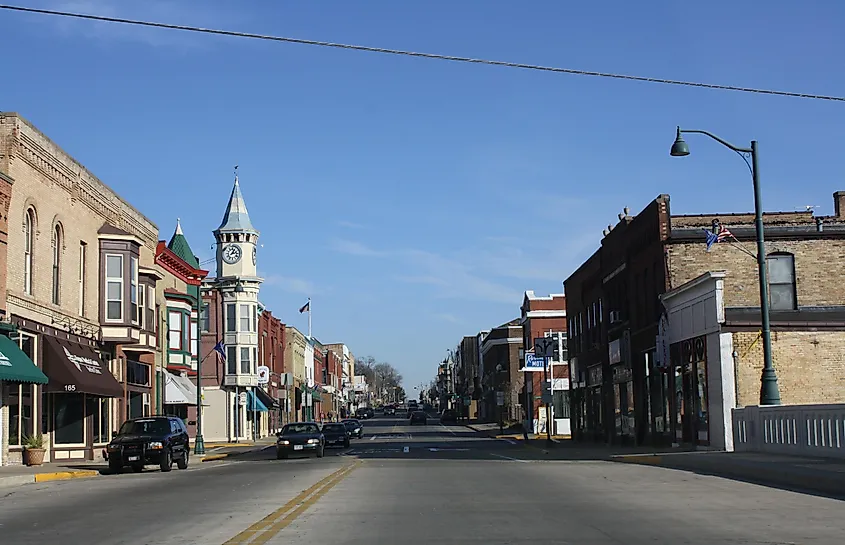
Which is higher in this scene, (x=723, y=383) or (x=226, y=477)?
(x=723, y=383)

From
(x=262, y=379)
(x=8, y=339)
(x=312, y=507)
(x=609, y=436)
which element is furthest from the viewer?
(x=262, y=379)

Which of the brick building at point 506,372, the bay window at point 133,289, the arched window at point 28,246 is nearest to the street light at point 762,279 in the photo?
the arched window at point 28,246

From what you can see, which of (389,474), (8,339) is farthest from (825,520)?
(8,339)

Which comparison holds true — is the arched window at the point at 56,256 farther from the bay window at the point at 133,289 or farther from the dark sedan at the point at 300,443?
the dark sedan at the point at 300,443

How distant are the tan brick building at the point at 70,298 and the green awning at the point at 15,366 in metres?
1.01

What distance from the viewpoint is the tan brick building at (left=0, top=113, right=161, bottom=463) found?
109 feet

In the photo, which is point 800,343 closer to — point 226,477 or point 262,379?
point 226,477

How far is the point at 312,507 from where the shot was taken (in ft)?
57.1

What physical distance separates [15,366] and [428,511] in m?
18.5

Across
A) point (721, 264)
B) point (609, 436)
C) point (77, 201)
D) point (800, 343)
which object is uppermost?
point (77, 201)

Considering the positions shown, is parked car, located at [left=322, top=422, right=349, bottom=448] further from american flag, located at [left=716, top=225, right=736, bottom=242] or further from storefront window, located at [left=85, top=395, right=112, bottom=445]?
american flag, located at [left=716, top=225, right=736, bottom=242]

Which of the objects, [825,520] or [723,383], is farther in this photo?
[723,383]

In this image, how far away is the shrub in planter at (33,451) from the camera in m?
33.3

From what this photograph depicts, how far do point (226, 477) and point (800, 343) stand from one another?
748 inches
